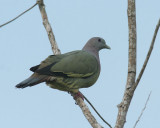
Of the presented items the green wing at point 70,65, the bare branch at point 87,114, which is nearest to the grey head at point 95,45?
the green wing at point 70,65

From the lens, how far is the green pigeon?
Result: 16.1 ft

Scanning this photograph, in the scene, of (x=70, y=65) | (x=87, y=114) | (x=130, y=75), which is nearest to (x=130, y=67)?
(x=130, y=75)

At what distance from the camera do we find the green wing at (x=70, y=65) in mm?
5047

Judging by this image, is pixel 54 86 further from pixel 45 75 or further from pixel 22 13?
pixel 22 13

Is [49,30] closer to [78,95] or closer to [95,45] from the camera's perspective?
[78,95]

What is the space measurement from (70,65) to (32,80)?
0.77 metres

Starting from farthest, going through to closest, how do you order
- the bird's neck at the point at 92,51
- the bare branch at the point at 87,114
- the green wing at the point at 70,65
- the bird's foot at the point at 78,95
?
1. the bird's neck at the point at 92,51
2. the green wing at the point at 70,65
3. the bird's foot at the point at 78,95
4. the bare branch at the point at 87,114

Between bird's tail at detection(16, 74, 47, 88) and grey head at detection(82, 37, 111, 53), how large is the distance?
1680 mm

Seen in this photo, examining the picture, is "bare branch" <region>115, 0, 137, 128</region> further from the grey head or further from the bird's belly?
the grey head

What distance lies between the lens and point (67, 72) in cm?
520

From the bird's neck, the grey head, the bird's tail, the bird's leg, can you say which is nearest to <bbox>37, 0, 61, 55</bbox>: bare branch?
the bird's tail

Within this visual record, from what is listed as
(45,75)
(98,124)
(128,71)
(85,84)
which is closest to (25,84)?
(45,75)

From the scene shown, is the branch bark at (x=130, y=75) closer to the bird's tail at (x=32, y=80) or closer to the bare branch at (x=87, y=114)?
the bare branch at (x=87, y=114)

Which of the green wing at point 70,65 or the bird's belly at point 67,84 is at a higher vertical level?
the green wing at point 70,65
